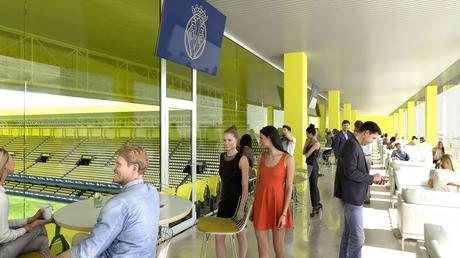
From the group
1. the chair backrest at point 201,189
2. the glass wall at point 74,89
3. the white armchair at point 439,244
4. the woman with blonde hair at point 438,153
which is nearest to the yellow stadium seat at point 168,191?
the glass wall at point 74,89

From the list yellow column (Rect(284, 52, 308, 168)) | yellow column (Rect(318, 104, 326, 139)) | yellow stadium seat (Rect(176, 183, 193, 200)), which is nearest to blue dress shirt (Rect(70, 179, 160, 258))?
yellow stadium seat (Rect(176, 183, 193, 200))

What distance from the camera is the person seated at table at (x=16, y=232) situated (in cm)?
206

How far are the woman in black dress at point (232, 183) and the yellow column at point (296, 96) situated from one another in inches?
219

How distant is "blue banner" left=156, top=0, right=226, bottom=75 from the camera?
158 inches

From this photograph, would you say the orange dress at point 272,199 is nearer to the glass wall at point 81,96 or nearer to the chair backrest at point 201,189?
the glass wall at point 81,96

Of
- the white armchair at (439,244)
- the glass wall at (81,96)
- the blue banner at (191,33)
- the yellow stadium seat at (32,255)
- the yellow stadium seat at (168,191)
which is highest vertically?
the blue banner at (191,33)

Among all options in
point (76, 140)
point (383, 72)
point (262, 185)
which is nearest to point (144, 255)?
point (262, 185)

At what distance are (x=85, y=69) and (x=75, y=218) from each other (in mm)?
2068

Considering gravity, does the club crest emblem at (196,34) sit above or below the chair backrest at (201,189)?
above

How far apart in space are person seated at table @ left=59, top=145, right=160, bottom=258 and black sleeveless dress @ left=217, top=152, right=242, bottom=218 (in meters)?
1.28

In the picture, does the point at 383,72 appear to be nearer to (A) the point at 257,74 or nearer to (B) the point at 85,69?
(A) the point at 257,74

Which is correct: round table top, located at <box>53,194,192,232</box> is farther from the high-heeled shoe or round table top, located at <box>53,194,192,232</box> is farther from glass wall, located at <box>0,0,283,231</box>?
the high-heeled shoe

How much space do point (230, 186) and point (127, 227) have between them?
1.49 m

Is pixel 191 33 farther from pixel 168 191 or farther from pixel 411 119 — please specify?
pixel 411 119
